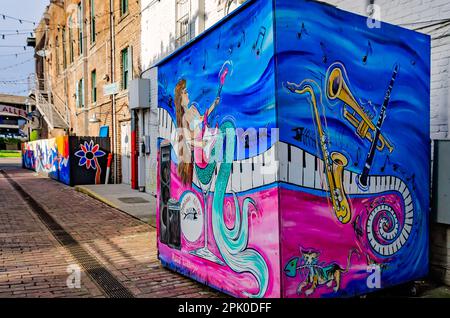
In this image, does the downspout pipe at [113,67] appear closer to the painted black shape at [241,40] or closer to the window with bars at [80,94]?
the window with bars at [80,94]

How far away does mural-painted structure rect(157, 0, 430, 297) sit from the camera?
337 cm

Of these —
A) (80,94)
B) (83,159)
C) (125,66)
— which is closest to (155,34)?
(125,66)

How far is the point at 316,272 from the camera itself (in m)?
3.49

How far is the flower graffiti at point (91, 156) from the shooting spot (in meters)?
16.5

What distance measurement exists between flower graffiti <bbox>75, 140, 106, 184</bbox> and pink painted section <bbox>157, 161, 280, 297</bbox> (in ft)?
40.9

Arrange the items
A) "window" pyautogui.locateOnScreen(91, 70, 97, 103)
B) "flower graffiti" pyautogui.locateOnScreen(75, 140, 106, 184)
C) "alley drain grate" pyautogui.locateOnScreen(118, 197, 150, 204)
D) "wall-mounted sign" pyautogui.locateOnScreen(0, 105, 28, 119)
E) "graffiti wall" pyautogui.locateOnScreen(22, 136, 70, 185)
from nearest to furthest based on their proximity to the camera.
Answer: "alley drain grate" pyautogui.locateOnScreen(118, 197, 150, 204), "flower graffiti" pyautogui.locateOnScreen(75, 140, 106, 184), "graffiti wall" pyautogui.locateOnScreen(22, 136, 70, 185), "window" pyautogui.locateOnScreen(91, 70, 97, 103), "wall-mounted sign" pyautogui.locateOnScreen(0, 105, 28, 119)

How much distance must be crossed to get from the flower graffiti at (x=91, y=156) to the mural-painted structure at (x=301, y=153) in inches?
496

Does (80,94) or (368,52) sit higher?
(80,94)

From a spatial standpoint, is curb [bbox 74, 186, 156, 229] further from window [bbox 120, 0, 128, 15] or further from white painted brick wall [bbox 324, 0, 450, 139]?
window [bbox 120, 0, 128, 15]

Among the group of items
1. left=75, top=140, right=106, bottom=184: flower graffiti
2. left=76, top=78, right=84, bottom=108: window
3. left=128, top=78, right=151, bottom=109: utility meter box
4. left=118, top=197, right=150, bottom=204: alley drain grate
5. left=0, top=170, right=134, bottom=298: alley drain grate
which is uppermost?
left=76, top=78, right=84, bottom=108: window

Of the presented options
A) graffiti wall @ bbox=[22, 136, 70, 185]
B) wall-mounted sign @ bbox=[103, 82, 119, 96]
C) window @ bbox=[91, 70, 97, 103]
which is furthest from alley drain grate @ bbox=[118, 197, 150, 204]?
window @ bbox=[91, 70, 97, 103]

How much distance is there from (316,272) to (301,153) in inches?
42.7

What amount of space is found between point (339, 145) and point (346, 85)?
23.5 inches

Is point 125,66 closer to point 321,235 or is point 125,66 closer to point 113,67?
point 113,67
